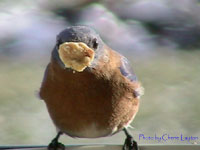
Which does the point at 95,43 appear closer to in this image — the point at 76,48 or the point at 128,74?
the point at 76,48

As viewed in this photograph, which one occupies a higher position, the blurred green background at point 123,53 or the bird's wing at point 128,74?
the bird's wing at point 128,74

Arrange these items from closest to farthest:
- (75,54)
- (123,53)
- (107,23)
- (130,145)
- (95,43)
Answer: (75,54), (95,43), (130,145), (123,53), (107,23)

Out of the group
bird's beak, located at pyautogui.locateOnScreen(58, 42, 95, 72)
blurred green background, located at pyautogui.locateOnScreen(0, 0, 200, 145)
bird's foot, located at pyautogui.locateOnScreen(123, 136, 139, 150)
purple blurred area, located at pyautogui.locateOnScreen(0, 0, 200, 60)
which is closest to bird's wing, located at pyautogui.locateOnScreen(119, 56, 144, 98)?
bird's foot, located at pyautogui.locateOnScreen(123, 136, 139, 150)

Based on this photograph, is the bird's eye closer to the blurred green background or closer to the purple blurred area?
the blurred green background

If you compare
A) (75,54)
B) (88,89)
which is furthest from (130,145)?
(75,54)

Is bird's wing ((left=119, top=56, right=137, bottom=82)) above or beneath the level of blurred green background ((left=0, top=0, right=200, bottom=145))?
above

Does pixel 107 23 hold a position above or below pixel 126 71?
below

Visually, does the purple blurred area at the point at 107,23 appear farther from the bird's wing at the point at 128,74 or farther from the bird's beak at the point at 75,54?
the bird's beak at the point at 75,54


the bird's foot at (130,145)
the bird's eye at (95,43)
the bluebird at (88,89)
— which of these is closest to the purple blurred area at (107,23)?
the bird's foot at (130,145)
